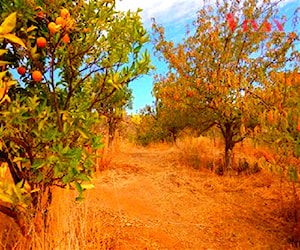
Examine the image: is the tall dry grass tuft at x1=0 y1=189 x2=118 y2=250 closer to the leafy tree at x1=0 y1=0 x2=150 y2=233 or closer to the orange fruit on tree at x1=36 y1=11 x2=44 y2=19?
the leafy tree at x1=0 y1=0 x2=150 y2=233

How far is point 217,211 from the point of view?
185 inches

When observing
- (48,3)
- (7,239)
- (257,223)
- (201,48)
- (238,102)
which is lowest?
(257,223)

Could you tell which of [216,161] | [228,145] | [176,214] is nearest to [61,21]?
[176,214]

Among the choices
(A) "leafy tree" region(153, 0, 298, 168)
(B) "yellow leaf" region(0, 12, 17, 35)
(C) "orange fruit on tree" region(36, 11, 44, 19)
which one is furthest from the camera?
(A) "leafy tree" region(153, 0, 298, 168)

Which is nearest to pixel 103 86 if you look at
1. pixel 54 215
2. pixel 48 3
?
pixel 48 3

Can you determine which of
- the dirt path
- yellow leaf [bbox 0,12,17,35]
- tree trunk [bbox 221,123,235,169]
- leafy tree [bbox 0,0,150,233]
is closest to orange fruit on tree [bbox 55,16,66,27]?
leafy tree [bbox 0,0,150,233]

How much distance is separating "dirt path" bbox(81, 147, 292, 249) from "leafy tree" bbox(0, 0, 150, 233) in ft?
3.95

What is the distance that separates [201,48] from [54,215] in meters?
5.42

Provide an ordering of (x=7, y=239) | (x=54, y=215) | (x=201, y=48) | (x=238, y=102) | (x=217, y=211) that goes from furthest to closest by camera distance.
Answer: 1. (x=201, y=48)
2. (x=238, y=102)
3. (x=217, y=211)
4. (x=54, y=215)
5. (x=7, y=239)

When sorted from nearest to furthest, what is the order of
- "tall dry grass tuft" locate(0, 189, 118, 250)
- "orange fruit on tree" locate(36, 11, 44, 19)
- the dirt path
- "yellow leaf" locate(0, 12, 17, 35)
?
1. "yellow leaf" locate(0, 12, 17, 35)
2. "orange fruit on tree" locate(36, 11, 44, 19)
3. "tall dry grass tuft" locate(0, 189, 118, 250)
4. the dirt path

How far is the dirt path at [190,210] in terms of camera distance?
359 cm

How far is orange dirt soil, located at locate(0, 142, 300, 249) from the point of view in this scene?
3.16 metres

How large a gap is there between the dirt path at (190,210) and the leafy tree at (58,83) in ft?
3.95

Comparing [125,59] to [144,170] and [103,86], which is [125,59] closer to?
[103,86]
